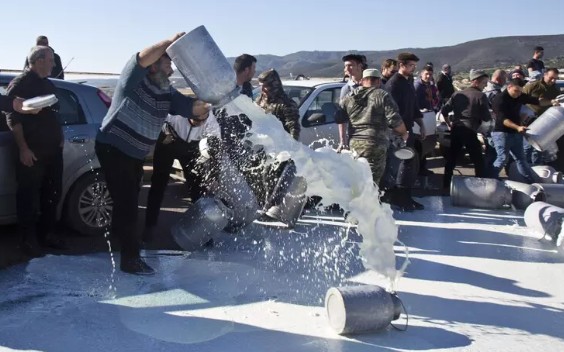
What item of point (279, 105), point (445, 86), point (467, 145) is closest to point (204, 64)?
point (279, 105)

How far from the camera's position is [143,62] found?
4.84 m

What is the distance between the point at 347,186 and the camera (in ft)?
14.8

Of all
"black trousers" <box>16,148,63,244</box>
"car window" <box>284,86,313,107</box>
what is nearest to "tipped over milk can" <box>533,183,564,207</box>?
"car window" <box>284,86,313,107</box>

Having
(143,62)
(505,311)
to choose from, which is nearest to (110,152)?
(143,62)

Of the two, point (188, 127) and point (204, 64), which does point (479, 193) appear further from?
point (204, 64)

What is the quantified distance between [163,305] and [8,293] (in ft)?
3.90

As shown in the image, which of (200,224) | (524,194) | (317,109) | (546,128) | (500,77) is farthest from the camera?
(500,77)

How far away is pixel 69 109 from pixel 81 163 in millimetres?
557

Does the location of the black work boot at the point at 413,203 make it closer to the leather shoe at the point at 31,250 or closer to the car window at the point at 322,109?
the car window at the point at 322,109

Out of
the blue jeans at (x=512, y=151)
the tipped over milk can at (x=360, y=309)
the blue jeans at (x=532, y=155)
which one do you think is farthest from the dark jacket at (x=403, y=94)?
the tipped over milk can at (x=360, y=309)

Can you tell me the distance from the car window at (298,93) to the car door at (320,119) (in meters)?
0.10

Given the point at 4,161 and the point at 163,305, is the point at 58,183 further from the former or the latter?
the point at 163,305

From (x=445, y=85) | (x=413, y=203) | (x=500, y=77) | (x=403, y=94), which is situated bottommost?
(x=413, y=203)

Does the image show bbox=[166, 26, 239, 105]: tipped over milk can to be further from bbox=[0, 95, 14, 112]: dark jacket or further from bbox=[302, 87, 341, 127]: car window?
bbox=[302, 87, 341, 127]: car window
